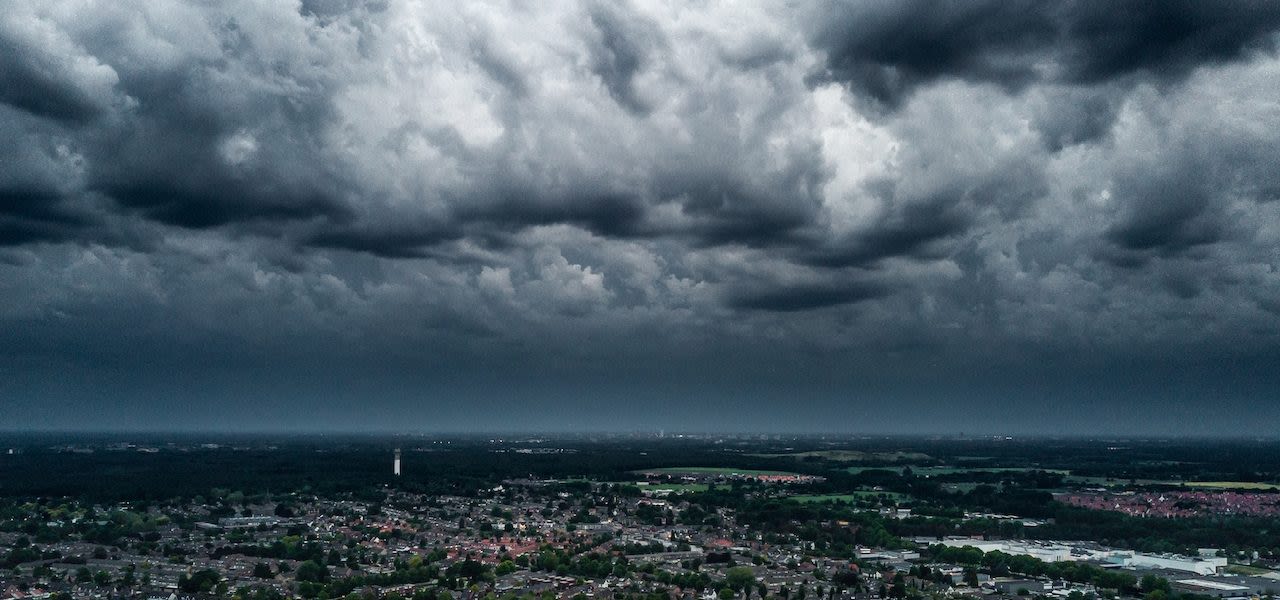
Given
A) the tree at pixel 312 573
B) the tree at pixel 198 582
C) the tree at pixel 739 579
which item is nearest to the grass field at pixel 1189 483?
the tree at pixel 739 579

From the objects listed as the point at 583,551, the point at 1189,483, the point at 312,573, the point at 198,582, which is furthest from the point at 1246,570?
the point at 1189,483

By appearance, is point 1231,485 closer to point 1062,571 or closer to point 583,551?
point 1062,571

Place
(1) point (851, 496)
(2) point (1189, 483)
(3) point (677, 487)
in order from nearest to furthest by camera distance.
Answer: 1. (1) point (851, 496)
2. (3) point (677, 487)
3. (2) point (1189, 483)

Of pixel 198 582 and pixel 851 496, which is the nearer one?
pixel 198 582

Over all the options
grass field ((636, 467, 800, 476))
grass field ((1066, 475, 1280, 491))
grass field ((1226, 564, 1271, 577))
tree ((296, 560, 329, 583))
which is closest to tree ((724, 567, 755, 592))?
tree ((296, 560, 329, 583))

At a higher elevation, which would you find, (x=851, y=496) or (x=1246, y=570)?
(x=851, y=496)

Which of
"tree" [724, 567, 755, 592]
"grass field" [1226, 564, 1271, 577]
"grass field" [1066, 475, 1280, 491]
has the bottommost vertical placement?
"grass field" [1226, 564, 1271, 577]

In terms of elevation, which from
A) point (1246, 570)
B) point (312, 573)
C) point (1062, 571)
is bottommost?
point (1246, 570)

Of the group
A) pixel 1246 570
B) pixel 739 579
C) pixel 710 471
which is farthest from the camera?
pixel 710 471

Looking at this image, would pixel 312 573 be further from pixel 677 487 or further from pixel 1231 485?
pixel 1231 485

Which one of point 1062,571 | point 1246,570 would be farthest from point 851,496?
point 1062,571

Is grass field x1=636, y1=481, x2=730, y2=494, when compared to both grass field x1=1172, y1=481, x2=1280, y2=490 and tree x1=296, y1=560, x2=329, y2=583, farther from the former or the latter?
tree x1=296, y1=560, x2=329, y2=583
